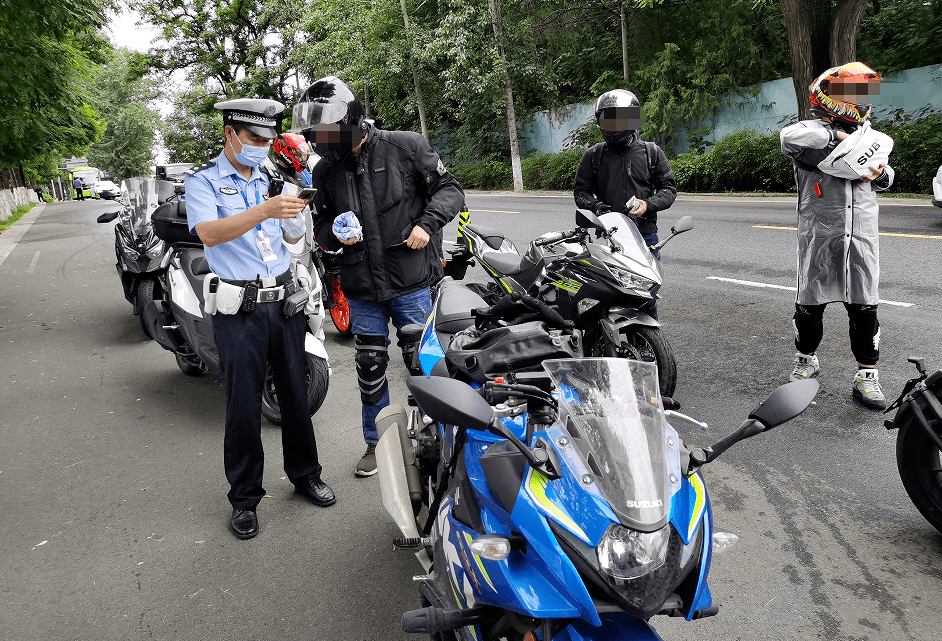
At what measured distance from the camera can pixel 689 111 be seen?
74.5ft

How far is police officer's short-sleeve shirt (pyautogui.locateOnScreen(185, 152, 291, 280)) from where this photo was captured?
3.51 m

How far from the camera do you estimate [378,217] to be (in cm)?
393

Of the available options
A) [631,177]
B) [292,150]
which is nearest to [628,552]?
[631,177]

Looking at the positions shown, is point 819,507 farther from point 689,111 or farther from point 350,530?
point 689,111

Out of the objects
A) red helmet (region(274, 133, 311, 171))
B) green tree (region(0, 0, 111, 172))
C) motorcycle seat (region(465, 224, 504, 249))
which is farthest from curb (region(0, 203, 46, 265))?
motorcycle seat (region(465, 224, 504, 249))

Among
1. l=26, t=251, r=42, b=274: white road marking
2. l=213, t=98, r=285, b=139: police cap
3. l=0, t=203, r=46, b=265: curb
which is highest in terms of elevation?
l=213, t=98, r=285, b=139: police cap

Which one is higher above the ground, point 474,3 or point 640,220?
point 474,3

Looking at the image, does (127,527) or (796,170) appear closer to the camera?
(127,527)

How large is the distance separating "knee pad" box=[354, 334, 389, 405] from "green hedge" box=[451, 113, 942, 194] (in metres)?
14.1

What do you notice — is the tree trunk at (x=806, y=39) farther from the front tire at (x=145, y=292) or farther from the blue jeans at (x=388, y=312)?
the blue jeans at (x=388, y=312)

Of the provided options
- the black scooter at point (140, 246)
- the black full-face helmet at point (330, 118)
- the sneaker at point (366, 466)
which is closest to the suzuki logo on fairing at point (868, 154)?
the black full-face helmet at point (330, 118)

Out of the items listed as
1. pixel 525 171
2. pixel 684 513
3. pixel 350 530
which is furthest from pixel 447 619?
pixel 525 171

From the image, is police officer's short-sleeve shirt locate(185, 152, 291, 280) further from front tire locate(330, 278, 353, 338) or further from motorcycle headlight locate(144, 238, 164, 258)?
motorcycle headlight locate(144, 238, 164, 258)

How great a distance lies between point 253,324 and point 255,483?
2.89 ft
